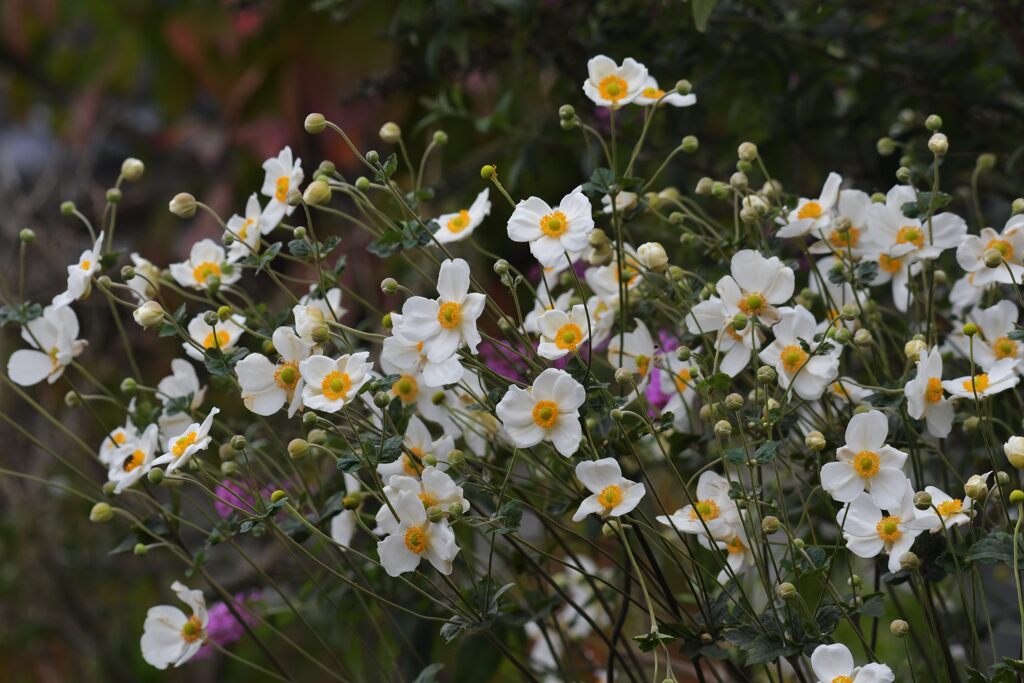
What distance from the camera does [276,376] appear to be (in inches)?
21.5

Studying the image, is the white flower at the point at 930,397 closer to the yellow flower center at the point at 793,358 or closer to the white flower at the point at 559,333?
the yellow flower center at the point at 793,358

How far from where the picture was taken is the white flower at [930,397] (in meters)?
0.52

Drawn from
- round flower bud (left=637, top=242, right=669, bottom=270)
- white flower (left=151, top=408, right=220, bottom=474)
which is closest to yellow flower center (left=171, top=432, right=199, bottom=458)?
white flower (left=151, top=408, right=220, bottom=474)

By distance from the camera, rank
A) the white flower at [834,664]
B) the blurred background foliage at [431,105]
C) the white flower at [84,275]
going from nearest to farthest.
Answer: the white flower at [834,664] < the white flower at [84,275] < the blurred background foliage at [431,105]

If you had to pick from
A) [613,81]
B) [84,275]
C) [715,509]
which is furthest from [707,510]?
[84,275]

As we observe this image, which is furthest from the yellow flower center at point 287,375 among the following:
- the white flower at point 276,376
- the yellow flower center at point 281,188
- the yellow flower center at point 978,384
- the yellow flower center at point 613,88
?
the yellow flower center at point 978,384

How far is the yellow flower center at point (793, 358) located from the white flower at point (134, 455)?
306 millimetres

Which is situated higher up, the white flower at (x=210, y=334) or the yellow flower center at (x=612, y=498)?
the white flower at (x=210, y=334)

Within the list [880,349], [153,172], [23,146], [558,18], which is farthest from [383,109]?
[23,146]

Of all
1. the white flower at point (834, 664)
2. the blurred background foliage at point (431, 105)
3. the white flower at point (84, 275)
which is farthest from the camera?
the blurred background foliage at point (431, 105)

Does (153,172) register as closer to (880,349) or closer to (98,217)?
(98,217)

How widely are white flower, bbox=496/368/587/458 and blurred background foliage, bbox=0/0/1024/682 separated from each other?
0.20 meters

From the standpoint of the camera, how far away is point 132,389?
0.62 metres

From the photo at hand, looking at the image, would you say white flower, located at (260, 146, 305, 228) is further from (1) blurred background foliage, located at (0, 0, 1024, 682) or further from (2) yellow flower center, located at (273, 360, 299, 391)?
(1) blurred background foliage, located at (0, 0, 1024, 682)
